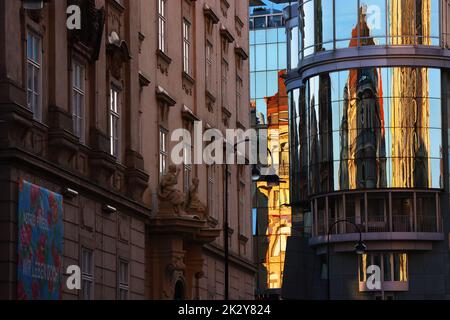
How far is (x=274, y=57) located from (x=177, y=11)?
76470mm

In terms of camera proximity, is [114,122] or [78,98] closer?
[78,98]

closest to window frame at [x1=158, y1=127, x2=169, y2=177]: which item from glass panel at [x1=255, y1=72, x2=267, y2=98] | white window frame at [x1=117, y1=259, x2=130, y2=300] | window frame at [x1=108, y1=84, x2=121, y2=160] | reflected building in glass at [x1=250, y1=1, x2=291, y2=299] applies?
window frame at [x1=108, y1=84, x2=121, y2=160]

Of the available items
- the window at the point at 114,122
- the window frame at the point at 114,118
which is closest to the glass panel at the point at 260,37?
the window frame at the point at 114,118

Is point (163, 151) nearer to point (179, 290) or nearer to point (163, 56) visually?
point (163, 56)

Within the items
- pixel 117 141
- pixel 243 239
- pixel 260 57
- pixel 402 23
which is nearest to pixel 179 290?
pixel 117 141

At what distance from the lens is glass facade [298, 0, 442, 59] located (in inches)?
3585

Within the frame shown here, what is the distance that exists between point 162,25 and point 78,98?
10.9 metres

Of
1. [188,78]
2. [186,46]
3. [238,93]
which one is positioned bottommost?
[188,78]

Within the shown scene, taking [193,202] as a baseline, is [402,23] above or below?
above

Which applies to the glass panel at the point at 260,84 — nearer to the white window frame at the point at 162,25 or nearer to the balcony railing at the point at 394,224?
the balcony railing at the point at 394,224

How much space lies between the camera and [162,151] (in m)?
43.2

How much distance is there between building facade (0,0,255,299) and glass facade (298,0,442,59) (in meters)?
36.6
